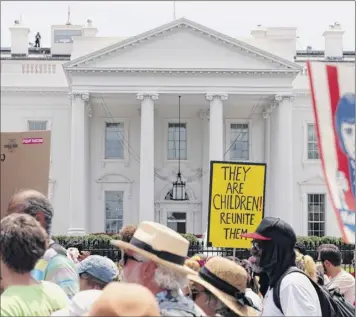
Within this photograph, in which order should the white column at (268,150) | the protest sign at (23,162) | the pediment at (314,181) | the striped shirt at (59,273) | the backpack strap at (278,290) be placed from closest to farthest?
the protest sign at (23,162), the backpack strap at (278,290), the striped shirt at (59,273), the white column at (268,150), the pediment at (314,181)

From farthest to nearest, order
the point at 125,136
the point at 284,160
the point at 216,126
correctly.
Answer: the point at 125,136 → the point at 284,160 → the point at 216,126

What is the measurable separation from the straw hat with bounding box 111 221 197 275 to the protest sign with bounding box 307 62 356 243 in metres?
0.85

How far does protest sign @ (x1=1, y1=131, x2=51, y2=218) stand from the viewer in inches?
184

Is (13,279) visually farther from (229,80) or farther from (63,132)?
(63,132)

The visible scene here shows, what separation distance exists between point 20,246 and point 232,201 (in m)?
6.53

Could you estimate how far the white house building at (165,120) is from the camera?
37000mm

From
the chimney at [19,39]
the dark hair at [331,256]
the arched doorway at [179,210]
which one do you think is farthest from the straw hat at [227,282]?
the chimney at [19,39]

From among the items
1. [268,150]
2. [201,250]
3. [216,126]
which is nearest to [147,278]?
[201,250]

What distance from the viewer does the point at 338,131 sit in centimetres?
417

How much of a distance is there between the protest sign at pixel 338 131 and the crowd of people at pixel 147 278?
87 centimetres

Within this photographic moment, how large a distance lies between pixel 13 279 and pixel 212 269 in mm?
1252

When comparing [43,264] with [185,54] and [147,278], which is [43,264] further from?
[185,54]

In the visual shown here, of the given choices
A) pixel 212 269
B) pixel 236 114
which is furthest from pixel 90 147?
pixel 212 269

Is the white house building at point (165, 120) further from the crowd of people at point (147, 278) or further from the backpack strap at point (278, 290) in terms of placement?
the backpack strap at point (278, 290)
